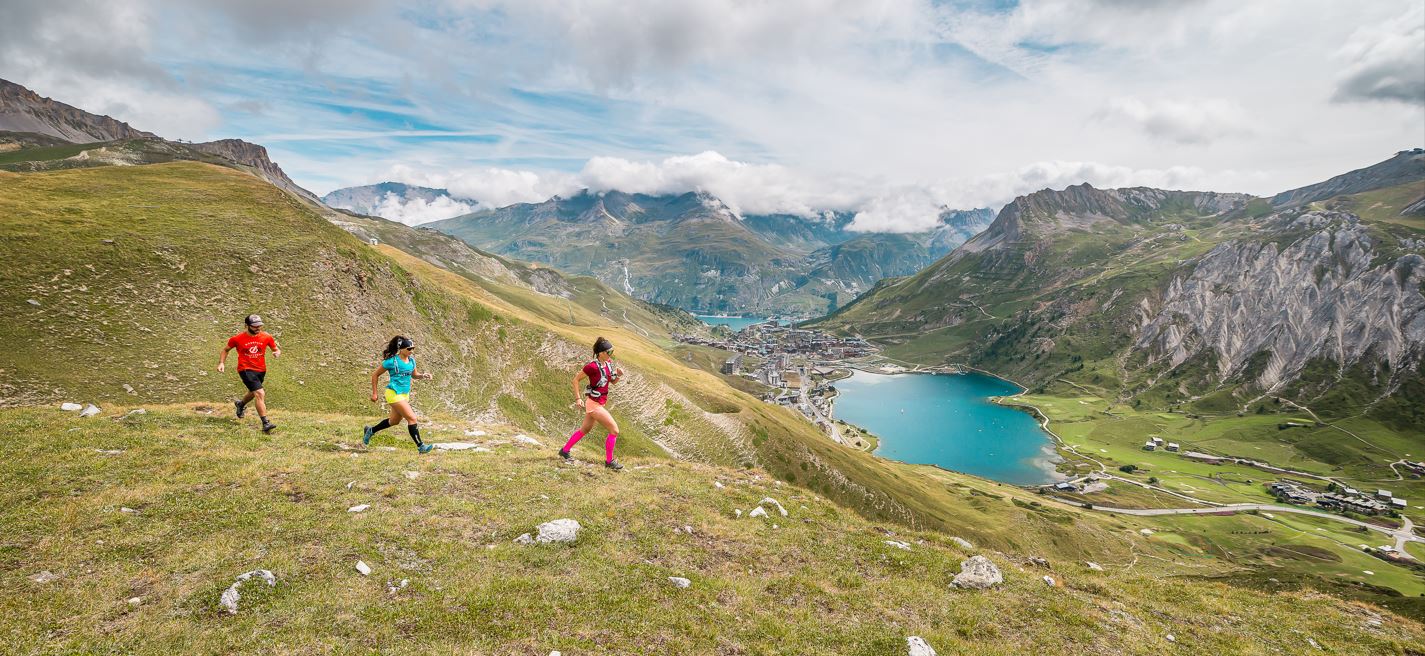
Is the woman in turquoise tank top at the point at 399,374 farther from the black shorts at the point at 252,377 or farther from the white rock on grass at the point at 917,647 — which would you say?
the white rock on grass at the point at 917,647

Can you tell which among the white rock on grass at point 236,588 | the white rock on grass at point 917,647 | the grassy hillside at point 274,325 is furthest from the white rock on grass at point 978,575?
the grassy hillside at point 274,325

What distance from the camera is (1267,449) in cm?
19988

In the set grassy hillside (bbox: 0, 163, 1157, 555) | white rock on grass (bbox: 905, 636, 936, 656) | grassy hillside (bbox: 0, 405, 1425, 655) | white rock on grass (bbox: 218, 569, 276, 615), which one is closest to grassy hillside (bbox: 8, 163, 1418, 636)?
grassy hillside (bbox: 0, 163, 1157, 555)

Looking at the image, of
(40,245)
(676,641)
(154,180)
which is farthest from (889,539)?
(154,180)

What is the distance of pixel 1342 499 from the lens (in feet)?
501

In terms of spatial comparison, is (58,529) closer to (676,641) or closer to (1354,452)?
(676,641)

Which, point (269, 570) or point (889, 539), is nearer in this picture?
point (269, 570)

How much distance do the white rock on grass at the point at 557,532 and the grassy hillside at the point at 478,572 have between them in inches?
13.8

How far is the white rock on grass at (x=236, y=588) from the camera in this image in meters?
9.66

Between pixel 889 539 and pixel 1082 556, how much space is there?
102 m

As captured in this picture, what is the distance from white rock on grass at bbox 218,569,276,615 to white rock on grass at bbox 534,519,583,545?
17.6ft


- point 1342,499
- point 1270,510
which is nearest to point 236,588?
point 1270,510

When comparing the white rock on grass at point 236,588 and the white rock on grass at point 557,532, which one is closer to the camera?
the white rock on grass at point 236,588

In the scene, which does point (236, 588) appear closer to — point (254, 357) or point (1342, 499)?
point (254, 357)
